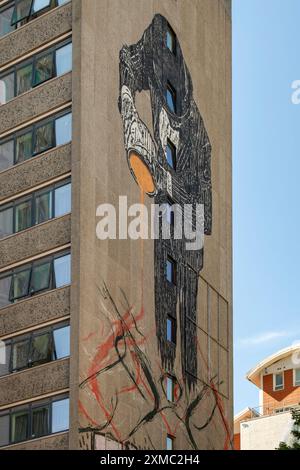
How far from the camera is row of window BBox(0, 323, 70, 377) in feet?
176

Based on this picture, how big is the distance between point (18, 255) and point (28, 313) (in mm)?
2720

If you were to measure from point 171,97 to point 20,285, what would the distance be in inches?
597

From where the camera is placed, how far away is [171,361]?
61.2 m

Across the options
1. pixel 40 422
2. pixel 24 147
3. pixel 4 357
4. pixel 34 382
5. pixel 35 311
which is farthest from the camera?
pixel 24 147

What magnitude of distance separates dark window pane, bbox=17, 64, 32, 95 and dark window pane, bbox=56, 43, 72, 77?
173 centimetres

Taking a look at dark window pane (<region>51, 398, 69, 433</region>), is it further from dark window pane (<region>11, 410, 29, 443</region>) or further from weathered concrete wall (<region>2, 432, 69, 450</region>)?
dark window pane (<region>11, 410, 29, 443</region>)

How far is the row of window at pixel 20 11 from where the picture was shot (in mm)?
59344

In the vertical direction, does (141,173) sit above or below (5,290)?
above

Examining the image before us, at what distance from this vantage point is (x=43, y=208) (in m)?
56.5

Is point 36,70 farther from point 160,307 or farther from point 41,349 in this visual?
point 41,349

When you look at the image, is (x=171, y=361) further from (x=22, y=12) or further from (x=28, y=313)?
(x=22, y=12)

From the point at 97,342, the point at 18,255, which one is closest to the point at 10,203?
the point at 18,255

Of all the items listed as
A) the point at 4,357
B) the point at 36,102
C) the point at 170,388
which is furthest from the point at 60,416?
the point at 36,102

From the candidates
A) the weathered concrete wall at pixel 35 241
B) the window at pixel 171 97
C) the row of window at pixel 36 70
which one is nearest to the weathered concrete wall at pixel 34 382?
the weathered concrete wall at pixel 35 241
